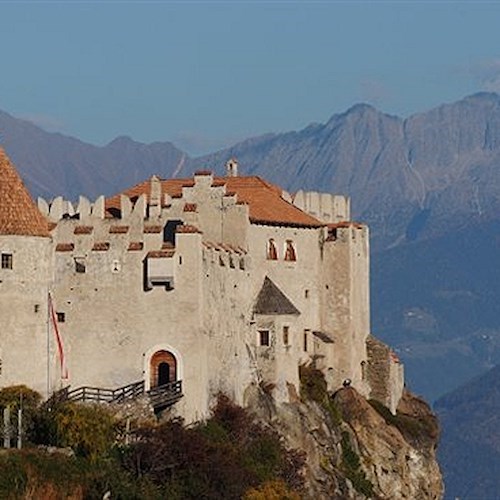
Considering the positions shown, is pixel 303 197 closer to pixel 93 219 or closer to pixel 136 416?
pixel 93 219

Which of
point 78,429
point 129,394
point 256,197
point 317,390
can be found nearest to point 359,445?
point 317,390

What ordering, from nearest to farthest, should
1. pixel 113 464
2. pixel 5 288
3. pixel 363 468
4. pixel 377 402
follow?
pixel 113 464 → pixel 5 288 → pixel 363 468 → pixel 377 402

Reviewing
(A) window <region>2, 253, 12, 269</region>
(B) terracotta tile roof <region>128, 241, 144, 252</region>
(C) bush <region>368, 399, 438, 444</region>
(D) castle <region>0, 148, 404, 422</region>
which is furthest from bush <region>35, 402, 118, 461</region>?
(C) bush <region>368, 399, 438, 444</region>

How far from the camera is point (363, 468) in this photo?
328ft

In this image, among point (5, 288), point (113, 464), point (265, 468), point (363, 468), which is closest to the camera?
point (113, 464)

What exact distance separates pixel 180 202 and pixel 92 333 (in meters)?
8.79

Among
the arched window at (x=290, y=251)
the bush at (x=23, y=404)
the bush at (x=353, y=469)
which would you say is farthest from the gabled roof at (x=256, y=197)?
the bush at (x=23, y=404)

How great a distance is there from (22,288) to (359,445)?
25156mm

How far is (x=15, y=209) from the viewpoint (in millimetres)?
81688

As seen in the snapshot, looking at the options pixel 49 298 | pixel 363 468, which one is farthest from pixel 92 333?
pixel 363 468

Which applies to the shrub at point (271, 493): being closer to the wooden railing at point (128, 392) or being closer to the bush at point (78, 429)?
the bush at point (78, 429)

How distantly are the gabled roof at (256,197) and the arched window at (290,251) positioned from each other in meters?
0.92

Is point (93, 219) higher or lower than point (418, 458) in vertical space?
higher

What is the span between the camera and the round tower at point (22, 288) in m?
80.9
